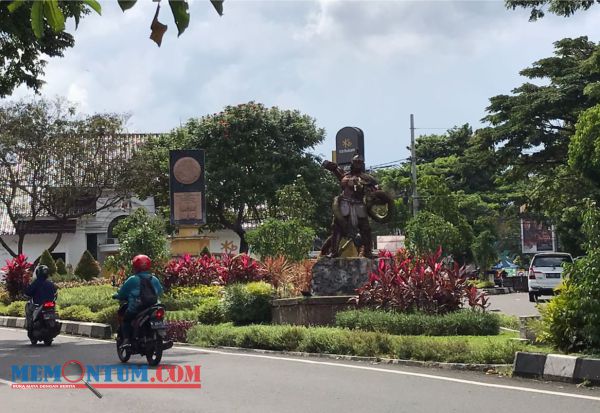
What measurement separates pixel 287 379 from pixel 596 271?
157 inches

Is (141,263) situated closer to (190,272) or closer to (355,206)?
(355,206)

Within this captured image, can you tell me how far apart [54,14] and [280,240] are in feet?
76.4

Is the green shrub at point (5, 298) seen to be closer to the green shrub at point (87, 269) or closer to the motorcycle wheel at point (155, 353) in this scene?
the green shrub at point (87, 269)

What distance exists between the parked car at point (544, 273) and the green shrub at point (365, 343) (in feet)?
55.7

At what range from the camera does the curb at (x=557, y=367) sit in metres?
9.62

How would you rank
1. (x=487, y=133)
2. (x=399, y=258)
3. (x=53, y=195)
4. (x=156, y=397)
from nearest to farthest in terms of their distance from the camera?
1. (x=156, y=397)
2. (x=399, y=258)
3. (x=487, y=133)
4. (x=53, y=195)

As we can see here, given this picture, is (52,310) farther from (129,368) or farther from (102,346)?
(129,368)

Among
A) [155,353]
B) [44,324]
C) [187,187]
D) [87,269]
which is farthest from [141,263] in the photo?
[87,269]

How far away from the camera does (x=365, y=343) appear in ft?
41.4

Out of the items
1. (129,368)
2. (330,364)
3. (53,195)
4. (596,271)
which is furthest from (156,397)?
(53,195)

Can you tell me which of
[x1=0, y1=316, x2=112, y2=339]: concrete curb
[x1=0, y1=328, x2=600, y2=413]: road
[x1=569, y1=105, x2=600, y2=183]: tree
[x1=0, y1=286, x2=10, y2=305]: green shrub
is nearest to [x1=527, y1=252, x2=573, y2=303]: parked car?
[x1=569, y1=105, x2=600, y2=183]: tree

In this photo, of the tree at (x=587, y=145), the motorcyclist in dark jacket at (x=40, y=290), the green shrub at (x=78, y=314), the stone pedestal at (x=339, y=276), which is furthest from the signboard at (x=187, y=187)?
the motorcyclist in dark jacket at (x=40, y=290)

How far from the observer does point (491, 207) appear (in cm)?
5556

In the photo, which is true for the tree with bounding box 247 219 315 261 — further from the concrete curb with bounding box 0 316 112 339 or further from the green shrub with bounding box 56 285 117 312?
the concrete curb with bounding box 0 316 112 339
